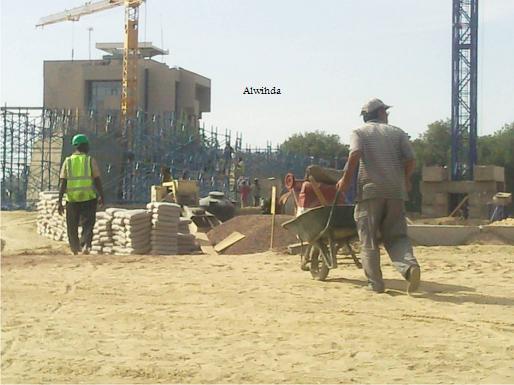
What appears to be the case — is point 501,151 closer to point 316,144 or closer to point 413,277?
point 316,144

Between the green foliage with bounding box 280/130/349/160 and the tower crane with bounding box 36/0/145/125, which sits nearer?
the tower crane with bounding box 36/0/145/125

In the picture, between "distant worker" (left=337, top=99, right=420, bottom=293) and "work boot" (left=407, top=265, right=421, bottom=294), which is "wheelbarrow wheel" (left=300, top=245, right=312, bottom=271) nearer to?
"distant worker" (left=337, top=99, right=420, bottom=293)

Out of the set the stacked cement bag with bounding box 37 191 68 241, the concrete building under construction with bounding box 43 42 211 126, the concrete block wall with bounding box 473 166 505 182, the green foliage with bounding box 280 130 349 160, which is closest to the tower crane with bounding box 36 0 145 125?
the concrete building under construction with bounding box 43 42 211 126

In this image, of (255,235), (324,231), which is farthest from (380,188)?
(255,235)

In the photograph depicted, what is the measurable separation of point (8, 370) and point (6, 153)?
33.4 meters

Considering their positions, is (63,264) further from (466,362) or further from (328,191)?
(466,362)

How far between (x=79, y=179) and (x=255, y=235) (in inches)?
147

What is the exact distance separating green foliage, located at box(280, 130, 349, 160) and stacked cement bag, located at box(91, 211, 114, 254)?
56836mm

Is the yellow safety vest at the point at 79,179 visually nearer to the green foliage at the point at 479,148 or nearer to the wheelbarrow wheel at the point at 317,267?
the wheelbarrow wheel at the point at 317,267

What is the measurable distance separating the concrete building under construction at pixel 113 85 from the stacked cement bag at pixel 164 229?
58.8m

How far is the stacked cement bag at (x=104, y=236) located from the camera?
45.5ft

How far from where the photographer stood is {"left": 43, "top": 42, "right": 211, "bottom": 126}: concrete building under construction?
72625 mm

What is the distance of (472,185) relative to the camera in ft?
158

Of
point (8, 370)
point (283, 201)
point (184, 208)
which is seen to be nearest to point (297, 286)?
point (8, 370)
